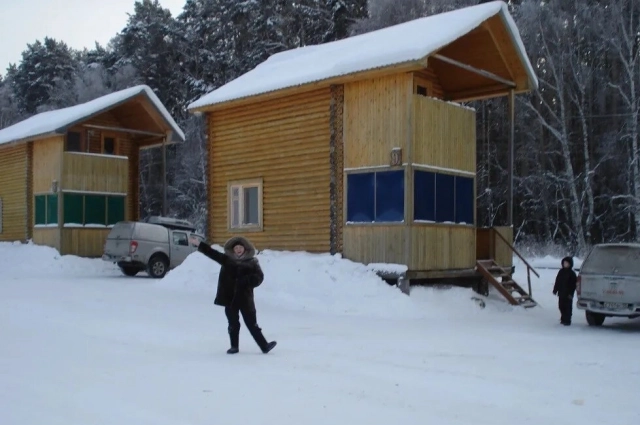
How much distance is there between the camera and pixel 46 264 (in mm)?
27375

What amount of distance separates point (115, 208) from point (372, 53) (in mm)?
16028

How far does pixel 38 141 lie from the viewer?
1202 inches

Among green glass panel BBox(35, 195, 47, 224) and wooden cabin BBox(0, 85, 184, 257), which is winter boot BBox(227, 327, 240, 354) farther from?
green glass panel BBox(35, 195, 47, 224)

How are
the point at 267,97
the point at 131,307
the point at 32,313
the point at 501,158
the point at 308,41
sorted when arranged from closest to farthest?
the point at 32,313 < the point at 131,307 < the point at 267,97 < the point at 501,158 < the point at 308,41

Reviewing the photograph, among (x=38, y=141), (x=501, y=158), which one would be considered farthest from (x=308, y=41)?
(x=38, y=141)

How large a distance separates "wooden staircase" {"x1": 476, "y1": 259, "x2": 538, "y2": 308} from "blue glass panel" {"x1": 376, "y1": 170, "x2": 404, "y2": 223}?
3.16m

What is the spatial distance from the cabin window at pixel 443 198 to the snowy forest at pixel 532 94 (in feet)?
54.2

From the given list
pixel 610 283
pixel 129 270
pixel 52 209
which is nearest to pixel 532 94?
pixel 129 270

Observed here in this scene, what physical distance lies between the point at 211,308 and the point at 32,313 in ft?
11.9

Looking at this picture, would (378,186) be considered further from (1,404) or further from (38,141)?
(38,141)

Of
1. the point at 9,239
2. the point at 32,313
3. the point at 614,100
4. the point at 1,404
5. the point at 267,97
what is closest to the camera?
the point at 1,404

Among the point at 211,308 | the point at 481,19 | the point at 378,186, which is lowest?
the point at 211,308

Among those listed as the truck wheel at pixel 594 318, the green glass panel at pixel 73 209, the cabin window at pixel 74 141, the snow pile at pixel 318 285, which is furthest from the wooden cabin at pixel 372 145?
the cabin window at pixel 74 141

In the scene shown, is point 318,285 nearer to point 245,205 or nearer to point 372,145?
point 372,145
